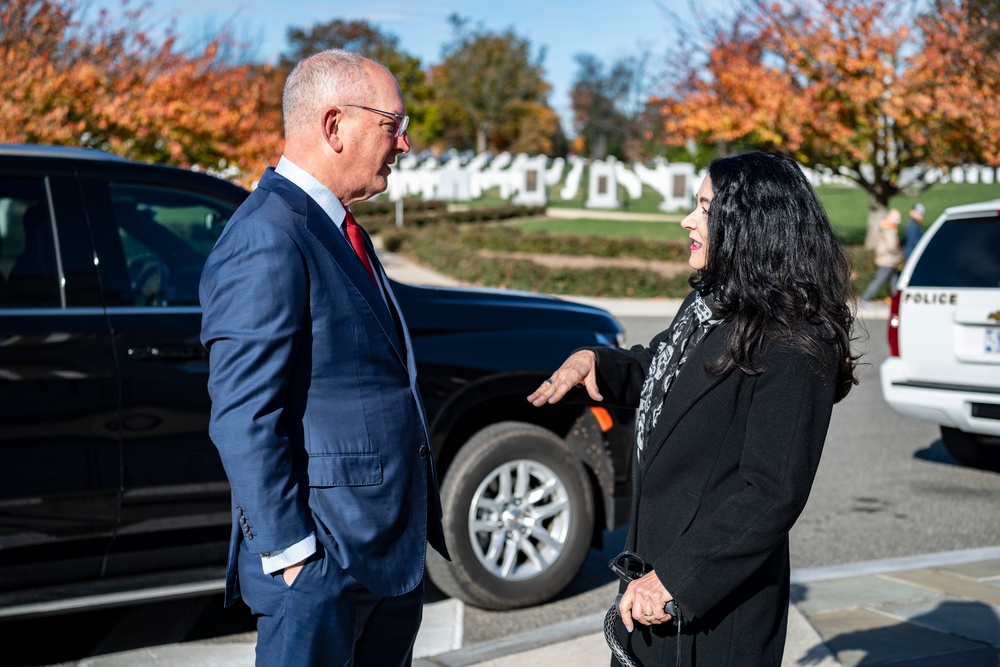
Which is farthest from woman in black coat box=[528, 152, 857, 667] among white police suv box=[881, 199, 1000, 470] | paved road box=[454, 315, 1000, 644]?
white police suv box=[881, 199, 1000, 470]

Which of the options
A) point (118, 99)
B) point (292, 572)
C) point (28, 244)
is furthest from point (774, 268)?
point (118, 99)

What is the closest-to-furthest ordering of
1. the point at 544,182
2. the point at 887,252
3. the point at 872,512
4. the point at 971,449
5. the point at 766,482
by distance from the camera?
the point at 766,482
the point at 872,512
the point at 971,449
the point at 887,252
the point at 544,182

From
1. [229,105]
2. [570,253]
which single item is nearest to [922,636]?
[229,105]

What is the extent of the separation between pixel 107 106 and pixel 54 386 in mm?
12488

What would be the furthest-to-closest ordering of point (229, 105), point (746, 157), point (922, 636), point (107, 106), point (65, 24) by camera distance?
point (229, 105) < point (65, 24) < point (107, 106) < point (922, 636) < point (746, 157)

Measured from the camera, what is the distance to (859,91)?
2195 cm

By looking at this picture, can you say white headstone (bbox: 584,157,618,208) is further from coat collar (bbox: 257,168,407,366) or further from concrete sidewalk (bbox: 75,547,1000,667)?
coat collar (bbox: 257,168,407,366)

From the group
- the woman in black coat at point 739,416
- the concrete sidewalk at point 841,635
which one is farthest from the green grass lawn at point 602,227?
the woman in black coat at point 739,416

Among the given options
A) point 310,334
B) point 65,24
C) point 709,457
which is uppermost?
point 65,24

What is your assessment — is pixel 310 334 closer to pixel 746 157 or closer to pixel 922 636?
pixel 746 157

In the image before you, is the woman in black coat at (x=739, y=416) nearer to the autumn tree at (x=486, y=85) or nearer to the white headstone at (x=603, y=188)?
the white headstone at (x=603, y=188)

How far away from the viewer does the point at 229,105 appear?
20.5 m

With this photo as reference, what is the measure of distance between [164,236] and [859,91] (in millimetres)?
20088

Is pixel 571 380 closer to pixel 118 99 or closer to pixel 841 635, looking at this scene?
pixel 841 635
